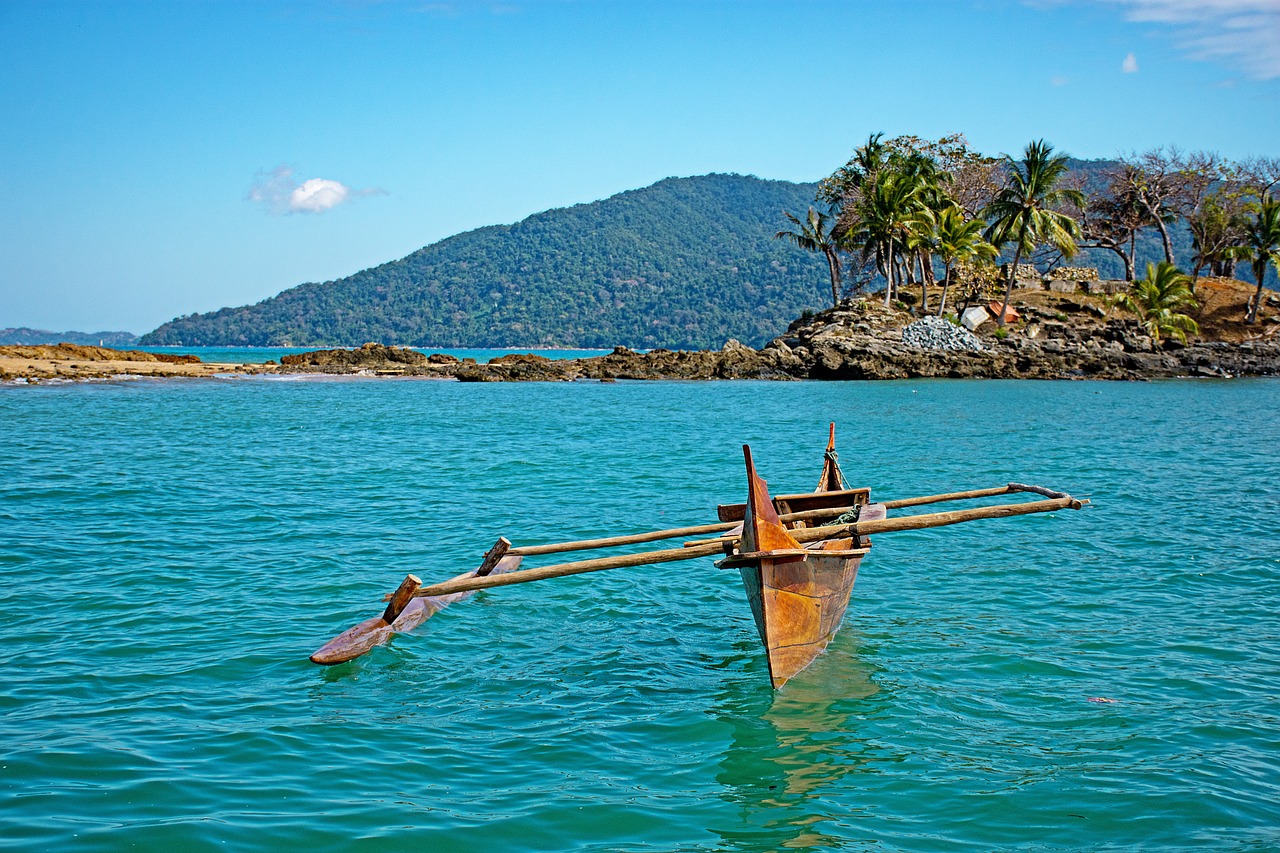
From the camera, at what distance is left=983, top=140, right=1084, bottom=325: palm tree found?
4881 cm

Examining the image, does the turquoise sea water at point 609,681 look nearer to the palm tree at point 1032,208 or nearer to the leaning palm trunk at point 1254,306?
the palm tree at point 1032,208

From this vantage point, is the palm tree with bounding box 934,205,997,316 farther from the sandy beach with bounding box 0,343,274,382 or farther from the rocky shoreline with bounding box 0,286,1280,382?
the sandy beach with bounding box 0,343,274,382

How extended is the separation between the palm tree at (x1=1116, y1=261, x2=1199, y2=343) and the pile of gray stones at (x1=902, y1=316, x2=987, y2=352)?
10.5 metres

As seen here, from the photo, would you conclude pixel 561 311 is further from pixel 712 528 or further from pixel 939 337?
pixel 712 528

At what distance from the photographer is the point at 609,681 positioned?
8695 mm

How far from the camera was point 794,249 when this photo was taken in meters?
176

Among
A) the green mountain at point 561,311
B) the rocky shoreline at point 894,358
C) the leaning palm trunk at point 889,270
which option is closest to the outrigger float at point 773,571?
the rocky shoreline at point 894,358

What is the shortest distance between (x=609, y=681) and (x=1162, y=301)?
54.5m

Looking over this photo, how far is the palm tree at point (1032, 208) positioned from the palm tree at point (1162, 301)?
5.49m

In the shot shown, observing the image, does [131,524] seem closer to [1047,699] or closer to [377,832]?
[377,832]

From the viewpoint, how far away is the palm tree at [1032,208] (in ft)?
160

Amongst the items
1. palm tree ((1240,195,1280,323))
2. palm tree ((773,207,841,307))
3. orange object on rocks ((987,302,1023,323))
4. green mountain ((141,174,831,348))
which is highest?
green mountain ((141,174,831,348))

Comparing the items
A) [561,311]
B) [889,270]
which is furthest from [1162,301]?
[561,311]

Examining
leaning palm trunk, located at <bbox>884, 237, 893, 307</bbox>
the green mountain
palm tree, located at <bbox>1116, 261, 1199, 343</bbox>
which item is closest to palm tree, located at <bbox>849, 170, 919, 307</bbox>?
leaning palm trunk, located at <bbox>884, 237, 893, 307</bbox>
